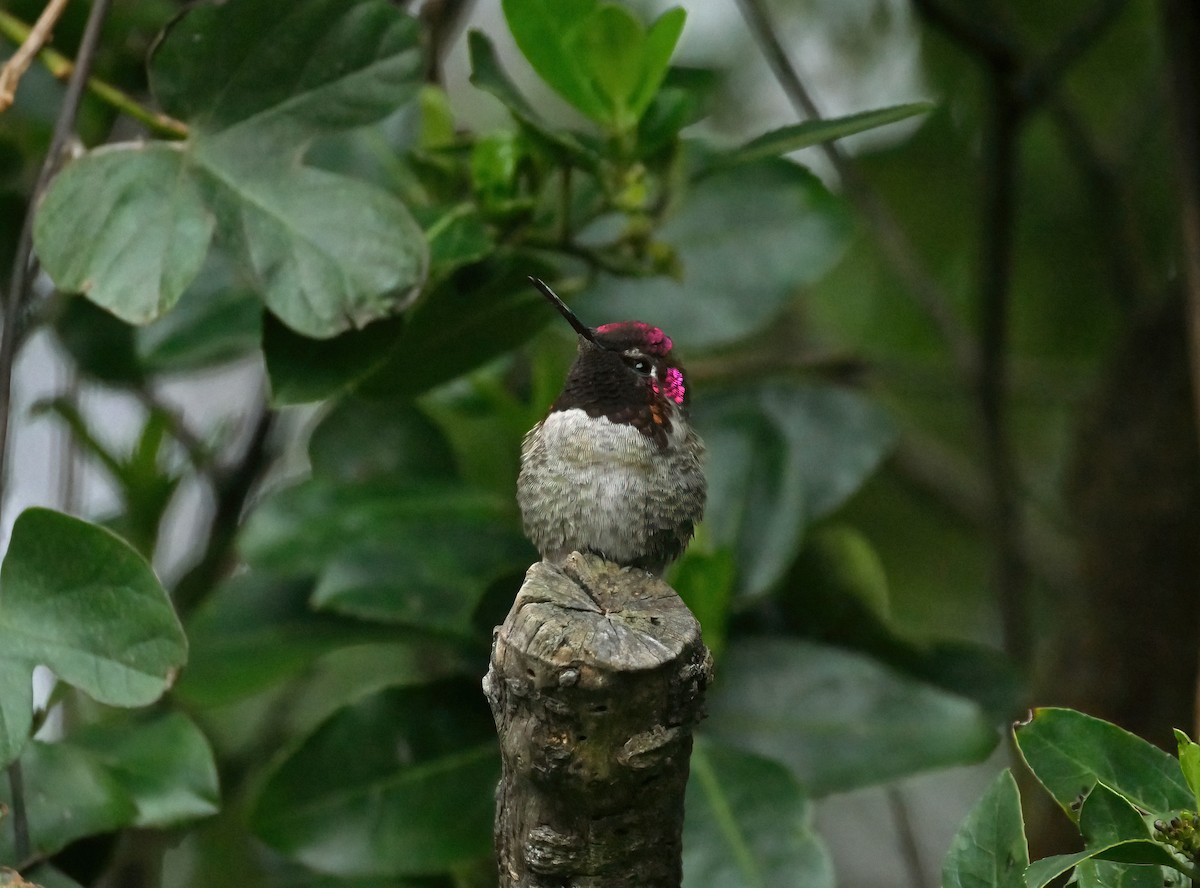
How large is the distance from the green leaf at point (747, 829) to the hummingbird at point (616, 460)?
334 millimetres

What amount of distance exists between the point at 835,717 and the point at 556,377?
2.32 ft

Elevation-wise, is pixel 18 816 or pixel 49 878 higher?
pixel 18 816

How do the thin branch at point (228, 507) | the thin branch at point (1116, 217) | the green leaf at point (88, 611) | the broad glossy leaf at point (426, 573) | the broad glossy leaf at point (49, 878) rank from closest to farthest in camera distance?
the green leaf at point (88, 611), the broad glossy leaf at point (49, 878), the broad glossy leaf at point (426, 573), the thin branch at point (228, 507), the thin branch at point (1116, 217)

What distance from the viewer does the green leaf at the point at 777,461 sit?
230cm

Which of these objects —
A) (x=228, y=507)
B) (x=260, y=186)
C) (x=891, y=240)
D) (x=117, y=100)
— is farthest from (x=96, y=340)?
(x=891, y=240)

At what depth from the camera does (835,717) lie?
2.19 m

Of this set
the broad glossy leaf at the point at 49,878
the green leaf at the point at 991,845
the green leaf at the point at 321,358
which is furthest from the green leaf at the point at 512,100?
the broad glossy leaf at the point at 49,878

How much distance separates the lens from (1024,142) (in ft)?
12.3

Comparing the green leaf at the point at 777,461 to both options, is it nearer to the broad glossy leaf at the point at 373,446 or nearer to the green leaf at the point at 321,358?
the broad glossy leaf at the point at 373,446

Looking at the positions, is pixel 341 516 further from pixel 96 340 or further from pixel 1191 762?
pixel 1191 762

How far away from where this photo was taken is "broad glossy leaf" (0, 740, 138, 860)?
65.2 inches

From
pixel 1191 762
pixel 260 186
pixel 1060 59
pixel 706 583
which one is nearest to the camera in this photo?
pixel 1191 762

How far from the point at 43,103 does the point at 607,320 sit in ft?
3.79

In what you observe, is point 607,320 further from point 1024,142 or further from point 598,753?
point 1024,142
